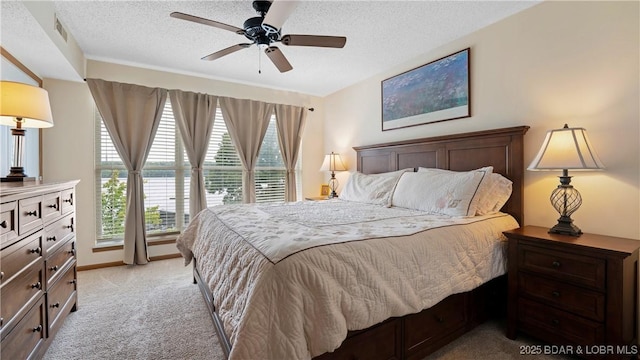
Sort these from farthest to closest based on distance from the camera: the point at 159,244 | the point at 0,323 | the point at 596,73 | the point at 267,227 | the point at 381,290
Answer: the point at 159,244, the point at 596,73, the point at 267,227, the point at 381,290, the point at 0,323

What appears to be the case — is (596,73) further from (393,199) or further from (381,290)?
(381,290)

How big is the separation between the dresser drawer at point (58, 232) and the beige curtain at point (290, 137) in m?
2.79

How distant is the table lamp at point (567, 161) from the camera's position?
179 cm

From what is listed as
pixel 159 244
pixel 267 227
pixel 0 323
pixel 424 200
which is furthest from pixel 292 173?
pixel 0 323

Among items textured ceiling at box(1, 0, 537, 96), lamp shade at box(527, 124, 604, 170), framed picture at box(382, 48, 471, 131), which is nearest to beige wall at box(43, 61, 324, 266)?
textured ceiling at box(1, 0, 537, 96)

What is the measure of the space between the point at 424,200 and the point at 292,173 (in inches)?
102

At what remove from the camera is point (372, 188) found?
3.14 metres

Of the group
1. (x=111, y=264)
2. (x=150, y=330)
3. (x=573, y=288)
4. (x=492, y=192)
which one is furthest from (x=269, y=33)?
(x=111, y=264)

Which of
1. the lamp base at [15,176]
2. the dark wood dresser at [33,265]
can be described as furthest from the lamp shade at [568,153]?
the lamp base at [15,176]

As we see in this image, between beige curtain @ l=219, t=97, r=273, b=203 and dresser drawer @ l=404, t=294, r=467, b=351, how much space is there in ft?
10.1

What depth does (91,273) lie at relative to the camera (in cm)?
325

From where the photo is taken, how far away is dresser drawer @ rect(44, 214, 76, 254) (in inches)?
69.1

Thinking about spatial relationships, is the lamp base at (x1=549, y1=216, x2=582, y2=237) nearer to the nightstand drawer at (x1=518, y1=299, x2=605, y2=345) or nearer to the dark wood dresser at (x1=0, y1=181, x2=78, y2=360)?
the nightstand drawer at (x1=518, y1=299, x2=605, y2=345)

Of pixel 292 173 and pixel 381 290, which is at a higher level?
pixel 292 173
